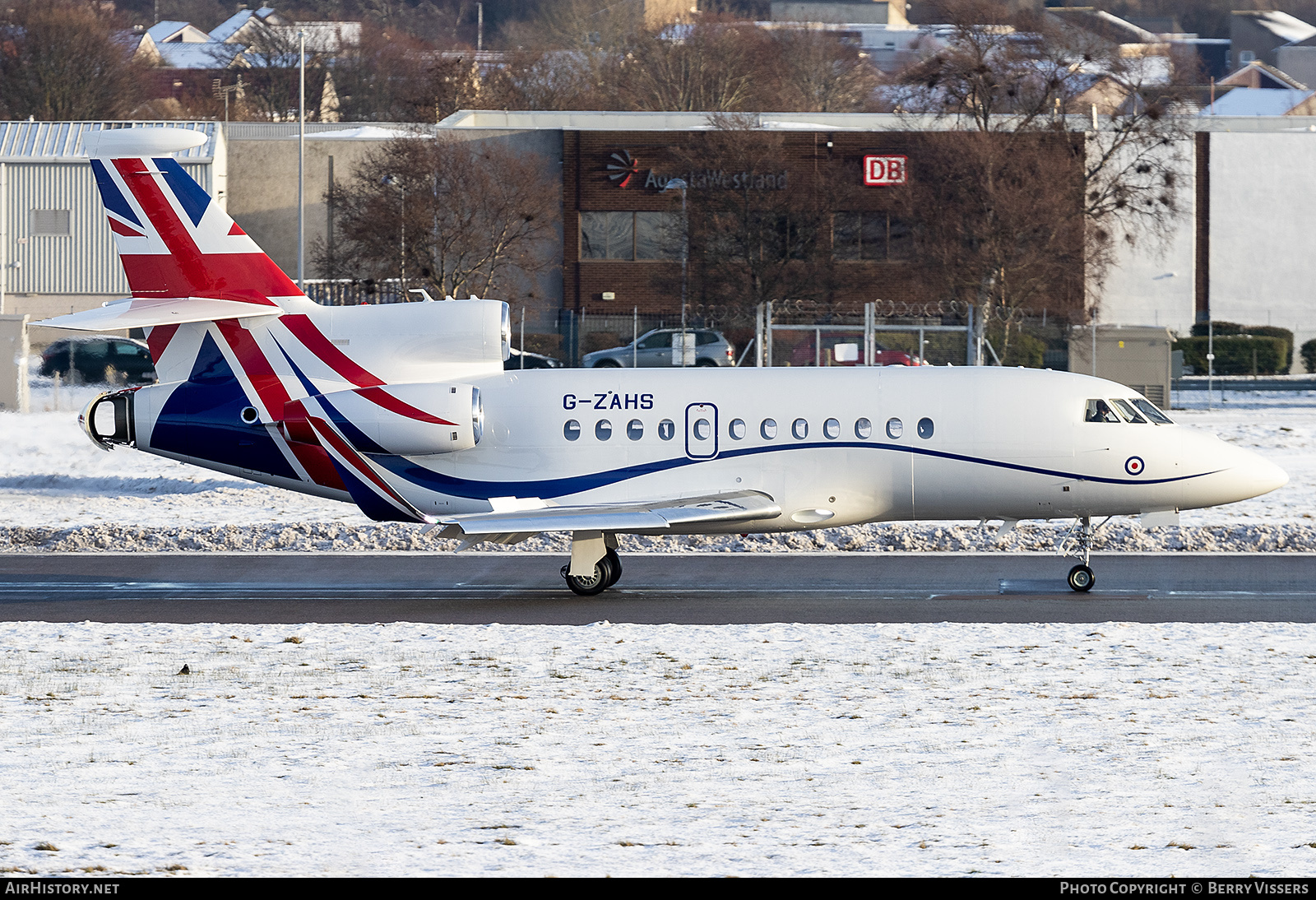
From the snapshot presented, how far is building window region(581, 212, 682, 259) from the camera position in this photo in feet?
206

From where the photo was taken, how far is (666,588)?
21000mm

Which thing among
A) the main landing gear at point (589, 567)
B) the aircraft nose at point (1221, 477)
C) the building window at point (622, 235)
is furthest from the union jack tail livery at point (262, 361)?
the building window at point (622, 235)

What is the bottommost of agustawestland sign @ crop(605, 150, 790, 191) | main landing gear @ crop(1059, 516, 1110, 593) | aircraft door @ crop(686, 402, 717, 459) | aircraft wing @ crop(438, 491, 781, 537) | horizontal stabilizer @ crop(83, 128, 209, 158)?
main landing gear @ crop(1059, 516, 1110, 593)

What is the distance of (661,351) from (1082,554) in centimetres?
3354

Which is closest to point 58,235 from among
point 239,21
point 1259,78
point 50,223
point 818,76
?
point 50,223

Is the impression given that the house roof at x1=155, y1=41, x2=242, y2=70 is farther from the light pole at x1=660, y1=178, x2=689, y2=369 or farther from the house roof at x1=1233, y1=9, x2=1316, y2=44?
the house roof at x1=1233, y1=9, x2=1316, y2=44

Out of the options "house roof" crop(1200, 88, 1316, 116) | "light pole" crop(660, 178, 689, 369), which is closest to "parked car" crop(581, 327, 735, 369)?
"light pole" crop(660, 178, 689, 369)

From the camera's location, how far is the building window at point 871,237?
6088 centimetres

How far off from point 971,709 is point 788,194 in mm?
45821

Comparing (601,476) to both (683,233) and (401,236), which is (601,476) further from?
(683,233)

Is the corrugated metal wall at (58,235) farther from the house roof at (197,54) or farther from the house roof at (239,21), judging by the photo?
the house roof at (239,21)

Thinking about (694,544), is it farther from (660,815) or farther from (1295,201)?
(1295,201)

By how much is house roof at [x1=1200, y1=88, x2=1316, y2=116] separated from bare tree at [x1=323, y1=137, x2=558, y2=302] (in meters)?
63.5
